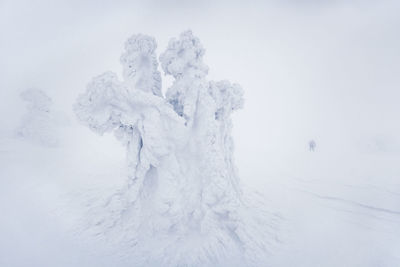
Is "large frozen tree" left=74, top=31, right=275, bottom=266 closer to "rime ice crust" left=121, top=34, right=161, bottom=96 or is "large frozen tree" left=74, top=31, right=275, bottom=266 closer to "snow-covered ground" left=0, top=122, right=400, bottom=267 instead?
"rime ice crust" left=121, top=34, right=161, bottom=96

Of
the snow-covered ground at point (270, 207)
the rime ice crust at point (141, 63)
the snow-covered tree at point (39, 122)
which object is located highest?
the rime ice crust at point (141, 63)

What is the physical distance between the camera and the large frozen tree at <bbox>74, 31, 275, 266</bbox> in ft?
15.7

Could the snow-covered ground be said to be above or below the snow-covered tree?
below

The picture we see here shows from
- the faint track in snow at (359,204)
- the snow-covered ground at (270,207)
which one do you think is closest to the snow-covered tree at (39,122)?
the snow-covered ground at (270,207)

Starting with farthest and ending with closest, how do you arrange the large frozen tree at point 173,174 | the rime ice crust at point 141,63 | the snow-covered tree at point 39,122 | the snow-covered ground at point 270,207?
1. the snow-covered tree at point 39,122
2. the rime ice crust at point 141,63
3. the large frozen tree at point 173,174
4. the snow-covered ground at point 270,207

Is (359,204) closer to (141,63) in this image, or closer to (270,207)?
(270,207)

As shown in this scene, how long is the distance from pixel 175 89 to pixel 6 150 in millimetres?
4758

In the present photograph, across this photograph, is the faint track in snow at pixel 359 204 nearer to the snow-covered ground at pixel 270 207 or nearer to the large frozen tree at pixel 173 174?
the snow-covered ground at pixel 270 207

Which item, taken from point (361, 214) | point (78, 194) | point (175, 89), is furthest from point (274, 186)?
point (78, 194)

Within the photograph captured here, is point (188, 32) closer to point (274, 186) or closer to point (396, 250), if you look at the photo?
point (274, 186)

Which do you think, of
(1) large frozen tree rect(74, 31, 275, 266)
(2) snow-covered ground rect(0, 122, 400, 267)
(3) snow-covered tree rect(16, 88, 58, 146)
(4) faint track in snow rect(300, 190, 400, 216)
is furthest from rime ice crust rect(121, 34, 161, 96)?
(4) faint track in snow rect(300, 190, 400, 216)

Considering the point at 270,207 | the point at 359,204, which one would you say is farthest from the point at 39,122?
the point at 359,204

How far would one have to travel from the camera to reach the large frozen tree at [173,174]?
4773 millimetres

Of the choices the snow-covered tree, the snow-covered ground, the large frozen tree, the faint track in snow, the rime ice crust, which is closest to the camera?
the snow-covered ground
